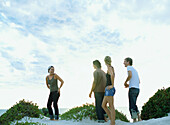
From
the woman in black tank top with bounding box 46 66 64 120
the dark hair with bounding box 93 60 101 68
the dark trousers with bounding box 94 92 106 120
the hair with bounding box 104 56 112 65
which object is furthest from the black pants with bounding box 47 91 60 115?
the hair with bounding box 104 56 112 65

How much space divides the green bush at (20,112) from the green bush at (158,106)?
5.74 metres

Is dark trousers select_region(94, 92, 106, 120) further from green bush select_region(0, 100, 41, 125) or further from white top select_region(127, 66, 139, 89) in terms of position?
green bush select_region(0, 100, 41, 125)

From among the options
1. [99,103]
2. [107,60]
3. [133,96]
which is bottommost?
[99,103]

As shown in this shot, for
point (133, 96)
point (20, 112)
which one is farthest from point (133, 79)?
point (20, 112)

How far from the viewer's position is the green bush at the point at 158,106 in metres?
7.93

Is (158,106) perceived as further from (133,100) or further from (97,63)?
(97,63)

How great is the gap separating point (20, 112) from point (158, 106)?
6773mm

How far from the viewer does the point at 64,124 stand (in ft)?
28.7

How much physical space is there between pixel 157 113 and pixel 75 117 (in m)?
4.18

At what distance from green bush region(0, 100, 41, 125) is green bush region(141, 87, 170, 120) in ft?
18.8

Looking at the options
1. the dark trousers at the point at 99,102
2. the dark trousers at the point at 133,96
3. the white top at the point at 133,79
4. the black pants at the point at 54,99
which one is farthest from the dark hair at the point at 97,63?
the black pants at the point at 54,99

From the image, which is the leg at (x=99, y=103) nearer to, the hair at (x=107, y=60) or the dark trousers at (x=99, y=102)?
the dark trousers at (x=99, y=102)

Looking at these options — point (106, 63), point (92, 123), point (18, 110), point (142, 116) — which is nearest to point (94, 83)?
point (106, 63)

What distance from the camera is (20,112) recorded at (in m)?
10.3
